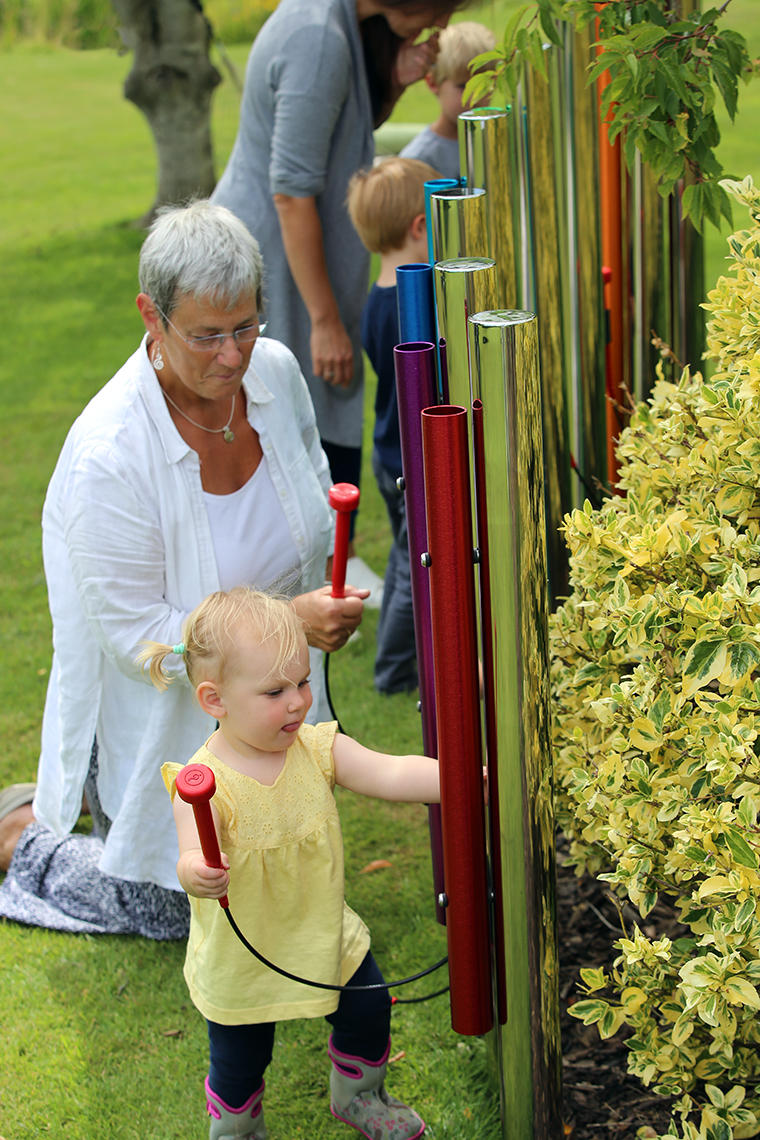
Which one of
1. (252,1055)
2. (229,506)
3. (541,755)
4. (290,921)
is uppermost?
(229,506)

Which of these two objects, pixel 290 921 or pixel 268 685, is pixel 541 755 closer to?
pixel 268 685

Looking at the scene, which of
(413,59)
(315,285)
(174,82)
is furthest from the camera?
(174,82)

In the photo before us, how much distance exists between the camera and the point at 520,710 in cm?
187

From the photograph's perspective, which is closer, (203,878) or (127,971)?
(203,878)

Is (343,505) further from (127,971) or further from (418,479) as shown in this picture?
(127,971)

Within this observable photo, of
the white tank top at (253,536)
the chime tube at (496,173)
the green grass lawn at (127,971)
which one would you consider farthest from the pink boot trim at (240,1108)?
the chime tube at (496,173)

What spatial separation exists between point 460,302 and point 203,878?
1.03 meters

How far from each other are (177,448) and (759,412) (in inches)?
51.0

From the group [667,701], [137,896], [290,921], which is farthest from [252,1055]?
[667,701]

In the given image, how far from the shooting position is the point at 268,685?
6.59ft

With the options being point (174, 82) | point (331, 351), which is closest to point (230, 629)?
point (331, 351)

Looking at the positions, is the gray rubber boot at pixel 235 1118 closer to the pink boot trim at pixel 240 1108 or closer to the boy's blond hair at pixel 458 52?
the pink boot trim at pixel 240 1108

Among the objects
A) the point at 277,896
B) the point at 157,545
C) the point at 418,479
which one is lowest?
the point at 277,896

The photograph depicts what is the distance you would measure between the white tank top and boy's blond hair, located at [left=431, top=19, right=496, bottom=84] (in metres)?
2.59
